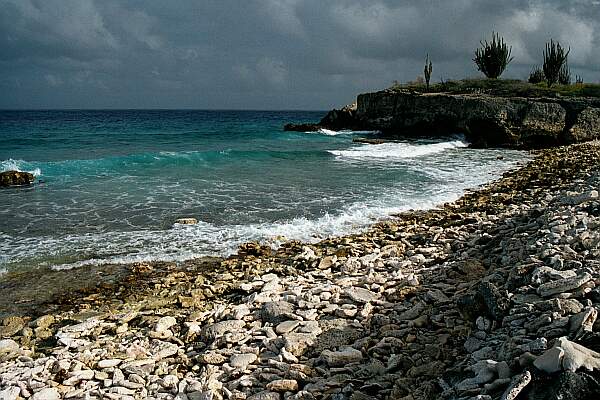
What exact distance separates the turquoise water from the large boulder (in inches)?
40.3

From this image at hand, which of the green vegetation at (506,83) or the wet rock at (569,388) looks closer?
the wet rock at (569,388)

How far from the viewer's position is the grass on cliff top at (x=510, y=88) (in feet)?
114

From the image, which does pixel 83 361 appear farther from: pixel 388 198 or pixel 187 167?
pixel 187 167

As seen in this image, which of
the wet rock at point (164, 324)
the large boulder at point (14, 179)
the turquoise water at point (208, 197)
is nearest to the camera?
the wet rock at point (164, 324)

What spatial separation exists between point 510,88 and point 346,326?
3733 centimetres

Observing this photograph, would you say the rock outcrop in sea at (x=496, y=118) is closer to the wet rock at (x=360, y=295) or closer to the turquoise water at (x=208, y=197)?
the turquoise water at (x=208, y=197)

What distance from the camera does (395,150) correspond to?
99.4 ft

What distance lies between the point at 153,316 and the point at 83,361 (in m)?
1.42

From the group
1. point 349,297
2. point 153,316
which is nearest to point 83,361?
point 153,316

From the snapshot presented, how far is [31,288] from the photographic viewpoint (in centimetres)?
835

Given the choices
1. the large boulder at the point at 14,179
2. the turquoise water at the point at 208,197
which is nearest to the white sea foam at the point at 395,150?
the turquoise water at the point at 208,197

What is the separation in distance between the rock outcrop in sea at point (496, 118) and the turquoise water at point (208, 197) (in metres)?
4.20

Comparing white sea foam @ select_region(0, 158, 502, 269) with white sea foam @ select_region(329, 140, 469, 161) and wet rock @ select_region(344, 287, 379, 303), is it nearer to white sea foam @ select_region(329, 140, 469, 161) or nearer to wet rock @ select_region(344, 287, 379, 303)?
wet rock @ select_region(344, 287, 379, 303)

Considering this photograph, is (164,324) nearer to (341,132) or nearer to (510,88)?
(510,88)
